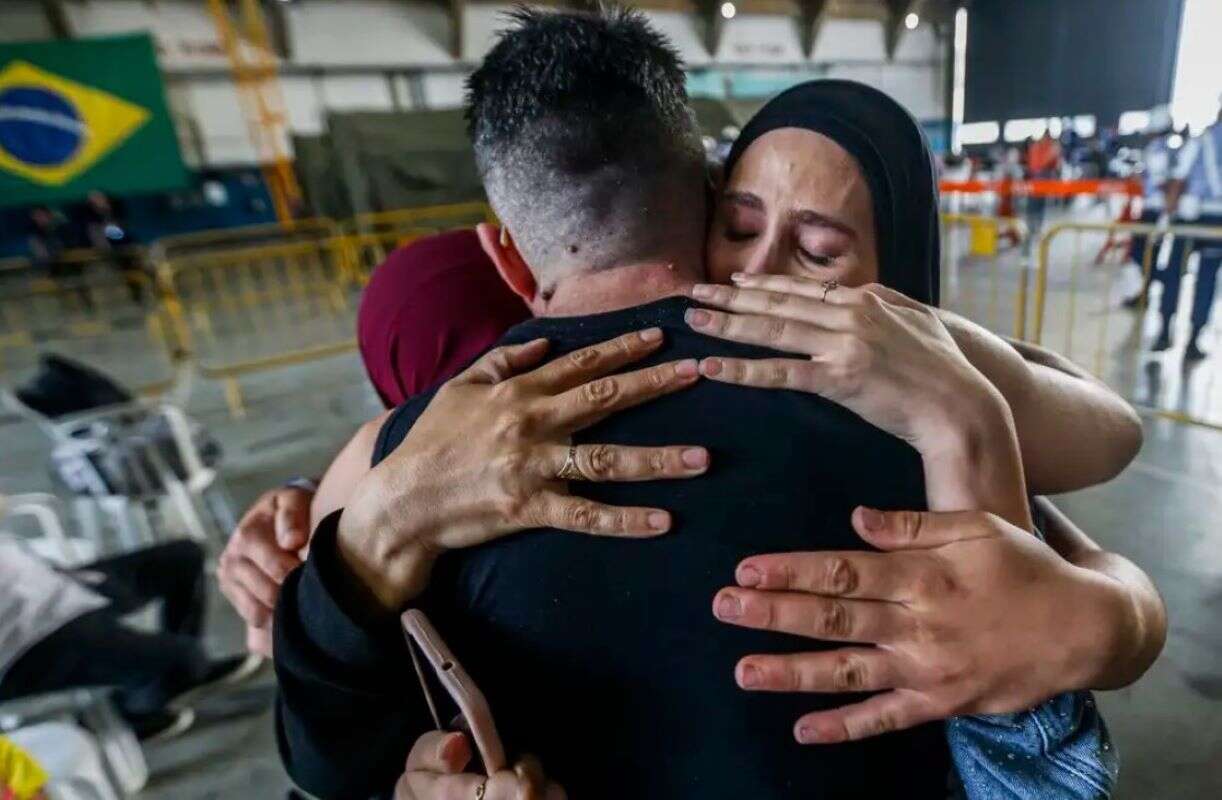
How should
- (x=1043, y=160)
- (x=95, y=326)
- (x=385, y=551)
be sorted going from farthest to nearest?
1. (x=1043, y=160)
2. (x=95, y=326)
3. (x=385, y=551)

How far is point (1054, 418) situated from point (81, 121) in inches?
636

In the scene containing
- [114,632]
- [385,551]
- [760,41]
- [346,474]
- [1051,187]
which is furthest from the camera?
[760,41]

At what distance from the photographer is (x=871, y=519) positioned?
739 millimetres

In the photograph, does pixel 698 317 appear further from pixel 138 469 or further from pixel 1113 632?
pixel 138 469

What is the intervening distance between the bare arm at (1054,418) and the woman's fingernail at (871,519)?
323 mm

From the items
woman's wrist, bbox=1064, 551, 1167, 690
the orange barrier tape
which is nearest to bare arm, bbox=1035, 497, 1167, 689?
woman's wrist, bbox=1064, 551, 1167, 690

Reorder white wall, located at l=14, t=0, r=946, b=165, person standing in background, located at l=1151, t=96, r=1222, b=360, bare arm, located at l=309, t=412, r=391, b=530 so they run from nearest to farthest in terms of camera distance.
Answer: bare arm, located at l=309, t=412, r=391, b=530
person standing in background, located at l=1151, t=96, r=1222, b=360
white wall, located at l=14, t=0, r=946, b=165

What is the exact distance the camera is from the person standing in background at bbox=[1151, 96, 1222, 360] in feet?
16.8

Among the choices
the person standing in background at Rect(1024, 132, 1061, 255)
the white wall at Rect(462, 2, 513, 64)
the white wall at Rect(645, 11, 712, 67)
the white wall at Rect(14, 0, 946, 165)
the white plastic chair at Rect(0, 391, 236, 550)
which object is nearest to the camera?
the white plastic chair at Rect(0, 391, 236, 550)

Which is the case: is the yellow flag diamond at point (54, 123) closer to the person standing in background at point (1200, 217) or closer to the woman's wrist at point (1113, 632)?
the person standing in background at point (1200, 217)

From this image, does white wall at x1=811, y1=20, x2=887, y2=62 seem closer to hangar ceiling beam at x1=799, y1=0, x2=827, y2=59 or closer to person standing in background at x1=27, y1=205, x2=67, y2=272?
hangar ceiling beam at x1=799, y1=0, x2=827, y2=59

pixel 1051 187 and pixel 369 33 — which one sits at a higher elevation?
pixel 369 33

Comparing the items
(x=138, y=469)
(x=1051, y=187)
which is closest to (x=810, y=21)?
(x=1051, y=187)

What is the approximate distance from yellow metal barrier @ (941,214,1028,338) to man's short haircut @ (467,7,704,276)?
14.7 feet
